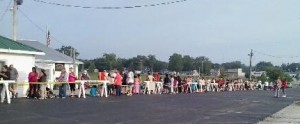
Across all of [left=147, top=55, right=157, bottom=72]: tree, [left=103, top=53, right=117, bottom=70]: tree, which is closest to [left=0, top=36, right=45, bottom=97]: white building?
[left=103, top=53, right=117, bottom=70]: tree

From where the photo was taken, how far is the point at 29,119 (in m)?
13.4

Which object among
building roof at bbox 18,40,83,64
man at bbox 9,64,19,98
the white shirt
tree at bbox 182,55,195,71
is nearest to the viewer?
man at bbox 9,64,19,98

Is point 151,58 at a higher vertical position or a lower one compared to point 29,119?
higher

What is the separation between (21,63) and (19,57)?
34cm

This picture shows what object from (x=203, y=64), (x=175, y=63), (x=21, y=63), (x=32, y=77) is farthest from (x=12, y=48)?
(x=203, y=64)

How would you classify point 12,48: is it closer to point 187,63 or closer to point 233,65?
point 187,63

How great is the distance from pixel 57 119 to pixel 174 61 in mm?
114640

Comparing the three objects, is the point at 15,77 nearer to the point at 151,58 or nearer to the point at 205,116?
the point at 205,116

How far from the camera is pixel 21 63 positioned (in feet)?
79.3

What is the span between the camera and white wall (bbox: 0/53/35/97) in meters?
23.4

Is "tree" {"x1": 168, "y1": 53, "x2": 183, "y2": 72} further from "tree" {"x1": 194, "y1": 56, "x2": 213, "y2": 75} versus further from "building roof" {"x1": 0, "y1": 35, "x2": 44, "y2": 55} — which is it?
"building roof" {"x1": 0, "y1": 35, "x2": 44, "y2": 55}

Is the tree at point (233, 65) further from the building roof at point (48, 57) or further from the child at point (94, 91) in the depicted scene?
the child at point (94, 91)

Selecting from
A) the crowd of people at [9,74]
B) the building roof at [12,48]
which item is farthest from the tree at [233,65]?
the crowd of people at [9,74]

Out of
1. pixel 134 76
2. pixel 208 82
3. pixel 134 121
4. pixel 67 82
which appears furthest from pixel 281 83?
pixel 134 121
